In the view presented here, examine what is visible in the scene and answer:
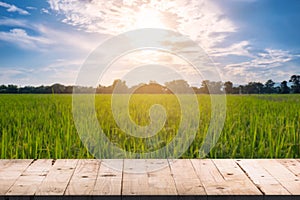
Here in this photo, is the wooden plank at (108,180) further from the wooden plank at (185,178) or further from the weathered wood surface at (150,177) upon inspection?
the wooden plank at (185,178)

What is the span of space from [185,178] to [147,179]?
215mm

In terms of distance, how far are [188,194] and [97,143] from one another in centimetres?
159

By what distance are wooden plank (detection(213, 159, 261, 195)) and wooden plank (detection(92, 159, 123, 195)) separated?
0.60 metres

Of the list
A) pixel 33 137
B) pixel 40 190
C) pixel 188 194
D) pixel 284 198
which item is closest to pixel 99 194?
pixel 40 190

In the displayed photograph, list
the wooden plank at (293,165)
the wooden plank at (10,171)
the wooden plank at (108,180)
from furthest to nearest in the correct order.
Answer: the wooden plank at (293,165)
the wooden plank at (10,171)
the wooden plank at (108,180)

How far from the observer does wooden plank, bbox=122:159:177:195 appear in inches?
78.7

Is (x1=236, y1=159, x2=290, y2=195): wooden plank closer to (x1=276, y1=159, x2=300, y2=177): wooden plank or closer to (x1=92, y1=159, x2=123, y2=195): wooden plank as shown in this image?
(x1=276, y1=159, x2=300, y2=177): wooden plank

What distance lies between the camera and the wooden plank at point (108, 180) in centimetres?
199

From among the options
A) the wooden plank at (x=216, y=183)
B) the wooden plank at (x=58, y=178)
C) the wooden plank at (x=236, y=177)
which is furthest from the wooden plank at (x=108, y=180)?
the wooden plank at (x=236, y=177)

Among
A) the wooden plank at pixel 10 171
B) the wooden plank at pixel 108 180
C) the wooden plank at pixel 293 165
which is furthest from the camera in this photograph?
the wooden plank at pixel 293 165

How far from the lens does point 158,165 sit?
2502 millimetres

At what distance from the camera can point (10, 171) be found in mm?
2377

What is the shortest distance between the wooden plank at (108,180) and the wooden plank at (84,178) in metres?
0.03

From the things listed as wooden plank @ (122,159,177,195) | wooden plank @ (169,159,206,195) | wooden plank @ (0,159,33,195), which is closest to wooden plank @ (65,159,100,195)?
wooden plank @ (122,159,177,195)
